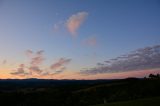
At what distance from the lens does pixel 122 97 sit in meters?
32.9

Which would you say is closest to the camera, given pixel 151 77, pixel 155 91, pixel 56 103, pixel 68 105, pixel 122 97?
pixel 155 91

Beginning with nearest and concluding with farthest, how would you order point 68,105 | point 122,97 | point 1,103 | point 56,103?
point 122,97 < point 68,105 < point 56,103 < point 1,103

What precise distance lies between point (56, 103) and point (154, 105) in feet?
76.9

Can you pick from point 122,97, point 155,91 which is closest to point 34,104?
point 122,97

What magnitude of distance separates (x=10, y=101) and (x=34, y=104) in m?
9.67

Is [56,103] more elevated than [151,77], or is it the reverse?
[151,77]

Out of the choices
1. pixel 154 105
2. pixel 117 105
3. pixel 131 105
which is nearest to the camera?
pixel 154 105

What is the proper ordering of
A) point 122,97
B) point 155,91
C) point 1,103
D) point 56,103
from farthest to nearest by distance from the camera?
point 1,103 < point 56,103 < point 122,97 < point 155,91

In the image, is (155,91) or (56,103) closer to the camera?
(155,91)

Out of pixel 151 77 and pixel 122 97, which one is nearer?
pixel 122 97

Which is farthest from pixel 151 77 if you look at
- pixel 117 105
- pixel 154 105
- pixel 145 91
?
pixel 154 105

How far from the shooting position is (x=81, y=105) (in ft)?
113

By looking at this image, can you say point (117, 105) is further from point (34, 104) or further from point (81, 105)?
point (34, 104)

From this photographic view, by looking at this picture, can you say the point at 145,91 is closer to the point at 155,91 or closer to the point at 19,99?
the point at 155,91
